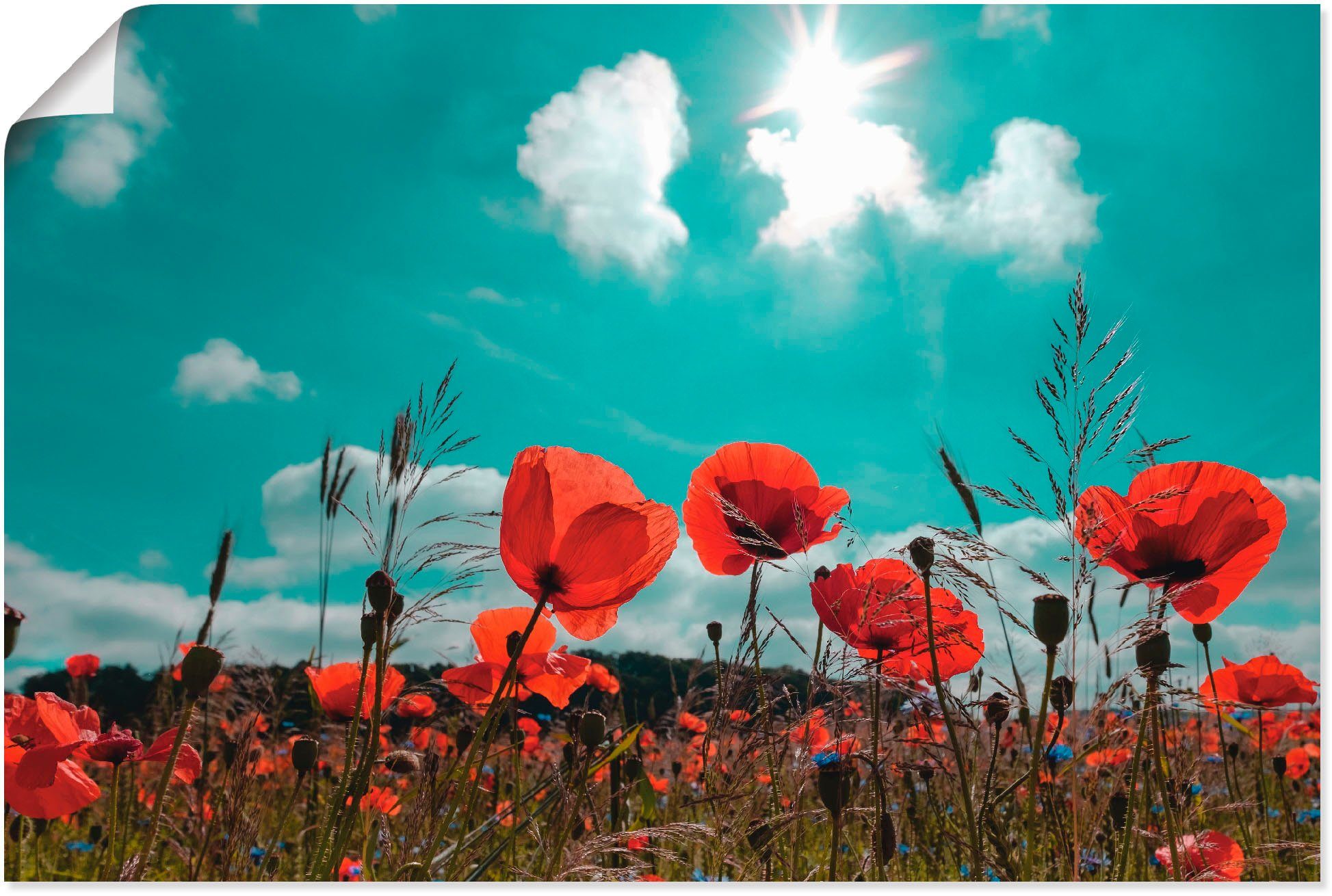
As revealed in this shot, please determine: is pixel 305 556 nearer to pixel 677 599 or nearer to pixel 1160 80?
pixel 677 599


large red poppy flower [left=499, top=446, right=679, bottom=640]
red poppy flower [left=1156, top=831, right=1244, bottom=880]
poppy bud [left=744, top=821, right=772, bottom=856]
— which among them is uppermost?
large red poppy flower [left=499, top=446, right=679, bottom=640]

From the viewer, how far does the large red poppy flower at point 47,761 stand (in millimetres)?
955

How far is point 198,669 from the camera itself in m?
0.91

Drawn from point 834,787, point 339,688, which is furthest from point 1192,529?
point 339,688

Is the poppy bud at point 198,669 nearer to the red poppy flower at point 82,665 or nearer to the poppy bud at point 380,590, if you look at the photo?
the poppy bud at point 380,590

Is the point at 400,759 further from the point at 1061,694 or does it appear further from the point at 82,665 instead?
the point at 82,665

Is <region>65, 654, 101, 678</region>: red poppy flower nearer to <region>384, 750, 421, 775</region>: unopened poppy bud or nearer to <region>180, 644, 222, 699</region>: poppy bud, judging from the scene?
<region>384, 750, 421, 775</region>: unopened poppy bud

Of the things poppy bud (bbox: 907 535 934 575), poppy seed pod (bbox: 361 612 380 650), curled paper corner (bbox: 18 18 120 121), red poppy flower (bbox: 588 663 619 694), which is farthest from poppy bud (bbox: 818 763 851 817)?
curled paper corner (bbox: 18 18 120 121)

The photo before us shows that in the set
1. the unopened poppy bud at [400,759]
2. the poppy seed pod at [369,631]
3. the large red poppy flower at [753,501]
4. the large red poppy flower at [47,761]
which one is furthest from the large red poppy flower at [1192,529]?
the large red poppy flower at [47,761]

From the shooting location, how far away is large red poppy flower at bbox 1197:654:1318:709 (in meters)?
1.60

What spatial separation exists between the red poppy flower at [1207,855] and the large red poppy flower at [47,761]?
138cm

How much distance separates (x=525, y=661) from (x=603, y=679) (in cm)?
106

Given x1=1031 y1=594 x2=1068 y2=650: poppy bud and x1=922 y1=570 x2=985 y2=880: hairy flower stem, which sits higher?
x1=1031 y1=594 x2=1068 y2=650: poppy bud

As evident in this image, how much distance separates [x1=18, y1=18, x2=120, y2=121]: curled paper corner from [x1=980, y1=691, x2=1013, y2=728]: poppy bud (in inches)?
76.6
